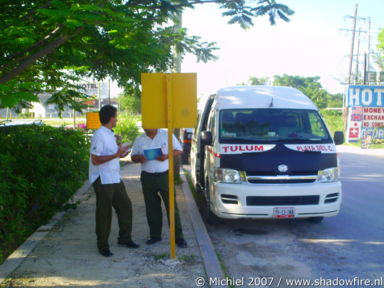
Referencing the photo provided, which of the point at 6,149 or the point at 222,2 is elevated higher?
the point at 222,2

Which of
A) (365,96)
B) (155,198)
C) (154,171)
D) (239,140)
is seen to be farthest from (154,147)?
(365,96)

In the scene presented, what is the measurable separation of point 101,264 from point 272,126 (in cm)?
359

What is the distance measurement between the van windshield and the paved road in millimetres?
1456

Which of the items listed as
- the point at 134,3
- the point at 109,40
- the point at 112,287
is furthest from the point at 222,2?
the point at 112,287

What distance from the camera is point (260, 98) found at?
23.9 ft

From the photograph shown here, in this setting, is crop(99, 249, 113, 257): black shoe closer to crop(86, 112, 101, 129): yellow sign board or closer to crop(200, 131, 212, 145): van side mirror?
crop(200, 131, 212, 145): van side mirror

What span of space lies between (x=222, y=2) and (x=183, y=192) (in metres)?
4.52

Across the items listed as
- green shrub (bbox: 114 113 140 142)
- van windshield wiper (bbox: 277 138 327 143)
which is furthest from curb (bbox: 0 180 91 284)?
green shrub (bbox: 114 113 140 142)

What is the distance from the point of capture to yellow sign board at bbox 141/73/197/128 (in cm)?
488

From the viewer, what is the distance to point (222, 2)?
6.38 metres

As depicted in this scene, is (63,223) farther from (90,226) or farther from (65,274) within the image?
(65,274)

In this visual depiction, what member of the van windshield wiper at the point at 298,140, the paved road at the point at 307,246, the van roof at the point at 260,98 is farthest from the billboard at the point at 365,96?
the van windshield wiper at the point at 298,140

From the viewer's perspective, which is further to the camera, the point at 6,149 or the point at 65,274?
the point at 6,149

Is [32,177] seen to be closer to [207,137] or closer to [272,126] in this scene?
[207,137]
